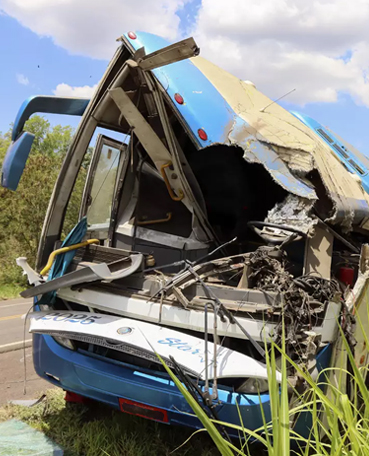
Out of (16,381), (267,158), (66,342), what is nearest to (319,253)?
(267,158)

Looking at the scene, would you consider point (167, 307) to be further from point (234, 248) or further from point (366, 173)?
point (366, 173)

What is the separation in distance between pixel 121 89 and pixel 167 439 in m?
2.81

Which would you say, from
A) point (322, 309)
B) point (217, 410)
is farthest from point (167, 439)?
point (322, 309)

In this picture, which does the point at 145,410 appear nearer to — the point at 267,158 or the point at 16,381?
the point at 267,158

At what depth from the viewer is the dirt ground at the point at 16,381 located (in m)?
4.15

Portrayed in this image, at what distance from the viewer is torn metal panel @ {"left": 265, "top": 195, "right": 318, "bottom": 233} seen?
306 cm

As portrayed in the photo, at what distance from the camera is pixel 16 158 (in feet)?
11.6

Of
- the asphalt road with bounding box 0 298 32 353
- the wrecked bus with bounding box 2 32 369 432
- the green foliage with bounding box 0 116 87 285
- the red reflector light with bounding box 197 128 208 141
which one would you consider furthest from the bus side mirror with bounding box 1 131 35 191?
the green foliage with bounding box 0 116 87 285

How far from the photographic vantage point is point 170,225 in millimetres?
4332

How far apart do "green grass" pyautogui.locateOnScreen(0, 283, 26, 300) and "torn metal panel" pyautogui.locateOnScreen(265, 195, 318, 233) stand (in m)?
9.74

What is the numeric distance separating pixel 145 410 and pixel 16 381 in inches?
86.0

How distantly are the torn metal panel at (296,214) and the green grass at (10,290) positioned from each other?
9739 mm

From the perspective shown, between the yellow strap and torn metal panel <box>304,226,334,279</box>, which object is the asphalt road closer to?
the yellow strap

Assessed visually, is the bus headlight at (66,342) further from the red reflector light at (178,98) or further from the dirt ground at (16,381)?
the red reflector light at (178,98)
